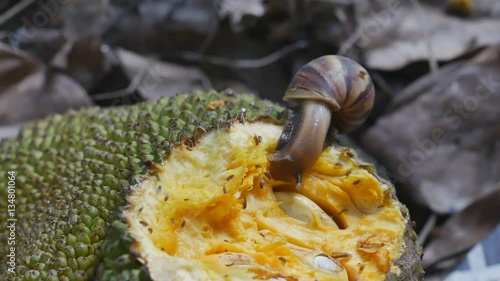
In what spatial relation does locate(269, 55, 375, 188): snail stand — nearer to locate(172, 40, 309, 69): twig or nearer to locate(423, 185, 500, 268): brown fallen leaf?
Answer: locate(423, 185, 500, 268): brown fallen leaf

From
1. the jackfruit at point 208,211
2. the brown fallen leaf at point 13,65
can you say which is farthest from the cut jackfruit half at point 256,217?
the brown fallen leaf at point 13,65

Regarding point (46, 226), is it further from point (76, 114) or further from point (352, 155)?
point (352, 155)

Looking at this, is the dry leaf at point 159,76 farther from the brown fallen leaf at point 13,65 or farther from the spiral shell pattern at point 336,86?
the spiral shell pattern at point 336,86

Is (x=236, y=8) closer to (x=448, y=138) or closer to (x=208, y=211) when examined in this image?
(x=448, y=138)

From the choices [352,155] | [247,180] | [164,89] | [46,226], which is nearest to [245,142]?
[247,180]

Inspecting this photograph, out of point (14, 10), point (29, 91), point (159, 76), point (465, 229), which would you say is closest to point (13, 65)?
point (29, 91)

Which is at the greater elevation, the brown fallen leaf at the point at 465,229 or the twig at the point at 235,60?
the twig at the point at 235,60
